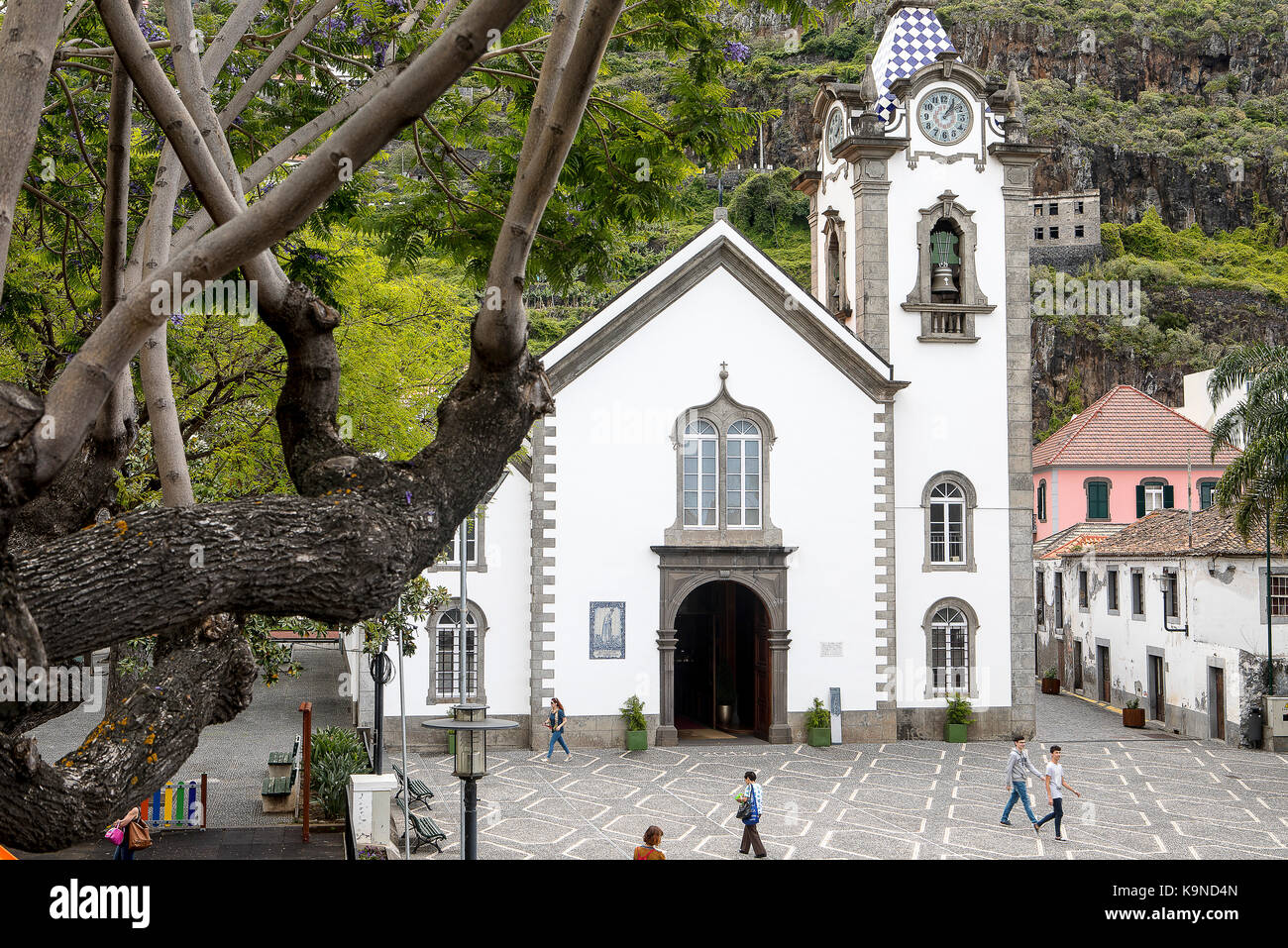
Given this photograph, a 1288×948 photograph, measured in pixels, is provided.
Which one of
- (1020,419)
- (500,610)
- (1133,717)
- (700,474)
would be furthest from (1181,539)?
(500,610)

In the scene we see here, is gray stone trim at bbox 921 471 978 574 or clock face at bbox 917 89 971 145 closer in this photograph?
gray stone trim at bbox 921 471 978 574

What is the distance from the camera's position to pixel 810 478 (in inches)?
1016

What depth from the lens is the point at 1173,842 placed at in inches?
665

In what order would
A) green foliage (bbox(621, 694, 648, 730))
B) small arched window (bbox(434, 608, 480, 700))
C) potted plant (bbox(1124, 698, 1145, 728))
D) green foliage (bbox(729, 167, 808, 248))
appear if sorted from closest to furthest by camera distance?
green foliage (bbox(621, 694, 648, 730)), small arched window (bbox(434, 608, 480, 700)), potted plant (bbox(1124, 698, 1145, 728)), green foliage (bbox(729, 167, 808, 248))

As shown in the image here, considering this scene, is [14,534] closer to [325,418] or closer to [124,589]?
[325,418]

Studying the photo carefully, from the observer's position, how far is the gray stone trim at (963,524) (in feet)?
86.4

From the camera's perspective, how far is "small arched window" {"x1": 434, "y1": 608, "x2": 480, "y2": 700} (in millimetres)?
24703

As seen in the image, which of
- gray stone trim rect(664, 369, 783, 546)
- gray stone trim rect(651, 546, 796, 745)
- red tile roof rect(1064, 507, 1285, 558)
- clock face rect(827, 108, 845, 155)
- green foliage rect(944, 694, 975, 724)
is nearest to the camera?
gray stone trim rect(651, 546, 796, 745)

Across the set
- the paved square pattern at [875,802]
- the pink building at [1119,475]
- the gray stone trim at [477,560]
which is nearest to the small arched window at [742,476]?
the paved square pattern at [875,802]

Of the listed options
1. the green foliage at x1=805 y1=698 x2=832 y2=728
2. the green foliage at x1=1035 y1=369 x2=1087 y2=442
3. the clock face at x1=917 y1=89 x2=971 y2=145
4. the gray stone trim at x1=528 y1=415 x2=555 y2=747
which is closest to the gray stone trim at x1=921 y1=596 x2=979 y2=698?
the green foliage at x1=805 y1=698 x2=832 y2=728

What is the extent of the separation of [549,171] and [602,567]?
2071 centimetres

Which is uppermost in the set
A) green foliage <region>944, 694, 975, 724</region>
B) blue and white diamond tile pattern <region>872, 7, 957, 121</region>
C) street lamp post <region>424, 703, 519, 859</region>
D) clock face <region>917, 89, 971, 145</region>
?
blue and white diamond tile pattern <region>872, 7, 957, 121</region>

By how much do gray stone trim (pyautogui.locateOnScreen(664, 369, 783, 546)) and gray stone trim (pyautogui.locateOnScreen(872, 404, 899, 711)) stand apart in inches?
86.4

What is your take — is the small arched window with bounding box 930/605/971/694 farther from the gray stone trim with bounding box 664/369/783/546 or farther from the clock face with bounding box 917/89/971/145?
the clock face with bounding box 917/89/971/145
